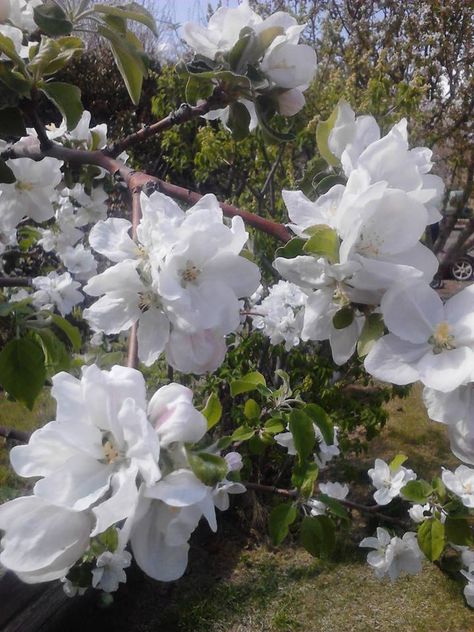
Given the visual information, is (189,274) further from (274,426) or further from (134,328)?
(274,426)

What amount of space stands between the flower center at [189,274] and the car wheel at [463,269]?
35.6 ft

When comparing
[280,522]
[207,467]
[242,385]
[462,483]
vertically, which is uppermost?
[207,467]

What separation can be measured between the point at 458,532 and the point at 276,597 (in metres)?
1.52

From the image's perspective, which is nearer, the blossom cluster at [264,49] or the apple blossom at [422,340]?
the apple blossom at [422,340]

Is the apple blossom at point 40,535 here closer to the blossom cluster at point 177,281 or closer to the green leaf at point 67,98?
the blossom cluster at point 177,281

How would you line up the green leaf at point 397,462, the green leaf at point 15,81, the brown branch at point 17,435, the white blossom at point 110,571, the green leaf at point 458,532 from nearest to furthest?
1. the green leaf at point 15,81
2. the brown branch at point 17,435
3. the green leaf at point 458,532
4. the white blossom at point 110,571
5. the green leaf at point 397,462

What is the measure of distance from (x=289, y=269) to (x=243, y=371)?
2.80 m

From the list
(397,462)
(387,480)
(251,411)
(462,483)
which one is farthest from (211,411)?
(387,480)

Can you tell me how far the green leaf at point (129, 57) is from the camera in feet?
3.04

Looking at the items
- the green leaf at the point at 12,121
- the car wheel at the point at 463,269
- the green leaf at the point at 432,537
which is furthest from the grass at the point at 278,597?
the car wheel at the point at 463,269

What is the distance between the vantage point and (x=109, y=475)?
0.55 m

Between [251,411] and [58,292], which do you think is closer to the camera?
[251,411]

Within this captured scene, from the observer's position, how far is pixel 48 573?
1.86 feet

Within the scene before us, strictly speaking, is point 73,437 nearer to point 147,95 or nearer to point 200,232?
point 200,232
